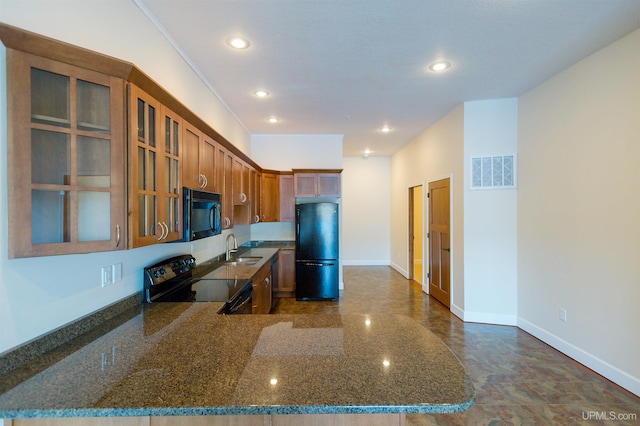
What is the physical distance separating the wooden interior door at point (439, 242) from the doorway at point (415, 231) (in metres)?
1.03

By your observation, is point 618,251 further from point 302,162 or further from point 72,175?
point 302,162

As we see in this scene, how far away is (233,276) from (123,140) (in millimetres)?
1615

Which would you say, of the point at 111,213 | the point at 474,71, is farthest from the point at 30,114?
the point at 474,71

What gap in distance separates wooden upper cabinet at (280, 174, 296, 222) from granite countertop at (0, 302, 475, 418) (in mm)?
3645

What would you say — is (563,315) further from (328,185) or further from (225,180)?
(225,180)

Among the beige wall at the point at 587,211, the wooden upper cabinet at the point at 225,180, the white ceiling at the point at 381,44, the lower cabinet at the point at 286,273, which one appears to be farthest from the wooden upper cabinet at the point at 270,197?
the beige wall at the point at 587,211

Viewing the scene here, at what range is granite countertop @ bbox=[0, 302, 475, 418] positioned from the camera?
0.91 m

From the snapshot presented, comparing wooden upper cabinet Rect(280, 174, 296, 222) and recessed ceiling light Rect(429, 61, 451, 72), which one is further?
wooden upper cabinet Rect(280, 174, 296, 222)

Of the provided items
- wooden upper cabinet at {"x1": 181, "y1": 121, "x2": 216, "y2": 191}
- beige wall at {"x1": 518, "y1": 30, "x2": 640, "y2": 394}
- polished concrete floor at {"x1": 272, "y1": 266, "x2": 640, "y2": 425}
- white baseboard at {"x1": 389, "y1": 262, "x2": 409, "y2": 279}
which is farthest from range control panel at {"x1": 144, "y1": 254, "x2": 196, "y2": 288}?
white baseboard at {"x1": 389, "y1": 262, "x2": 409, "y2": 279}

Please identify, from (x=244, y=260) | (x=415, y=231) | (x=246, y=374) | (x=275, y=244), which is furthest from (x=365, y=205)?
(x=246, y=374)

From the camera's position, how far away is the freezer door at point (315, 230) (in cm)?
478

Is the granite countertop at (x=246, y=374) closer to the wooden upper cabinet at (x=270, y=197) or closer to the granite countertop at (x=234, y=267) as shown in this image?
the granite countertop at (x=234, y=267)

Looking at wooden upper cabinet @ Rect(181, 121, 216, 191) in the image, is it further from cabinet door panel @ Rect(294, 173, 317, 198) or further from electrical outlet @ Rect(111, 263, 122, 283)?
cabinet door panel @ Rect(294, 173, 317, 198)

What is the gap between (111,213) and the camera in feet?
4.27
